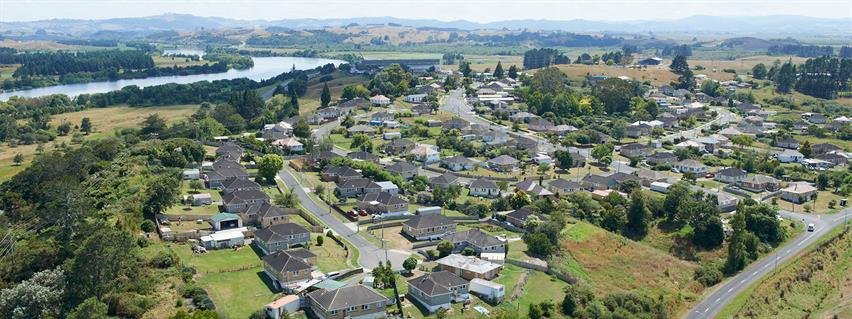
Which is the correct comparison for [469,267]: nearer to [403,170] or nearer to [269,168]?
[403,170]

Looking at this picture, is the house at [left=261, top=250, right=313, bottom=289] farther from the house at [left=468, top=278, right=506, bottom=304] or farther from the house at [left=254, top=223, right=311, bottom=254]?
the house at [left=468, top=278, right=506, bottom=304]

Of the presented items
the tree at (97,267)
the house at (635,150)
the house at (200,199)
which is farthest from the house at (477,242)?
the house at (635,150)

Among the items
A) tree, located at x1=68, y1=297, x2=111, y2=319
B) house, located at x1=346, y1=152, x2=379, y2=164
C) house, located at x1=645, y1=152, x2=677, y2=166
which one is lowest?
house, located at x1=645, y1=152, x2=677, y2=166

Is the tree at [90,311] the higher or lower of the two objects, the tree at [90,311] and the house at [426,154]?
the higher

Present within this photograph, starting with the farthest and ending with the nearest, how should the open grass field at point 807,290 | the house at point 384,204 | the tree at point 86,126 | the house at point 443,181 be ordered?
1. the tree at point 86,126
2. the house at point 443,181
3. the house at point 384,204
4. the open grass field at point 807,290

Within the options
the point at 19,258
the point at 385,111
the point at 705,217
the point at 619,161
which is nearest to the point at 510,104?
the point at 385,111

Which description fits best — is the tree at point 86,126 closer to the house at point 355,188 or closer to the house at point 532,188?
the house at point 355,188

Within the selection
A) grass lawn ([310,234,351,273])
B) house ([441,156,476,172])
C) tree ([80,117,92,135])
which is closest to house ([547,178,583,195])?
house ([441,156,476,172])
